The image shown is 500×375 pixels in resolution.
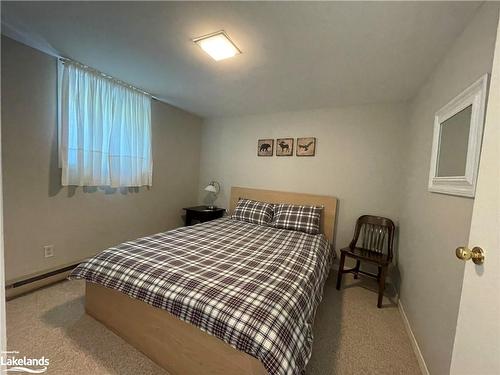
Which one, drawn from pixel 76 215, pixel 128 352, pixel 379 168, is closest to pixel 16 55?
pixel 76 215

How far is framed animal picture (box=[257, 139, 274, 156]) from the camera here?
132 inches

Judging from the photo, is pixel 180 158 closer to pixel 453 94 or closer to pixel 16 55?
pixel 16 55

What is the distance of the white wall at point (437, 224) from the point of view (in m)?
1.21

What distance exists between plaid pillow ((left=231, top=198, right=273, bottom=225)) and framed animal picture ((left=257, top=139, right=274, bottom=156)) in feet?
2.52

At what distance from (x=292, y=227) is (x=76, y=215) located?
2410mm

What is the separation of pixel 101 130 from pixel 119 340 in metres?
2.04

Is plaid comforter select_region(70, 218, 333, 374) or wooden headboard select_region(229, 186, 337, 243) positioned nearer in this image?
plaid comforter select_region(70, 218, 333, 374)

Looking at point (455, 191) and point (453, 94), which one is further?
point (453, 94)

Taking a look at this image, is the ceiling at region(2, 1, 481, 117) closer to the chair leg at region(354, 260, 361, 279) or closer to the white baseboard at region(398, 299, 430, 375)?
the chair leg at region(354, 260, 361, 279)

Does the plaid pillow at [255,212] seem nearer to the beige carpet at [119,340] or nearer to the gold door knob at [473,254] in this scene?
the beige carpet at [119,340]

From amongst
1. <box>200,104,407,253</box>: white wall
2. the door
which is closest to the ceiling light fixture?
the door

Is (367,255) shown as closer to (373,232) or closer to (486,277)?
(373,232)

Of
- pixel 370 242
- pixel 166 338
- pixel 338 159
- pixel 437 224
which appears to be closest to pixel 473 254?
pixel 437 224

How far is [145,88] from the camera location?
2699 mm
